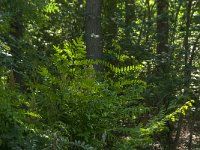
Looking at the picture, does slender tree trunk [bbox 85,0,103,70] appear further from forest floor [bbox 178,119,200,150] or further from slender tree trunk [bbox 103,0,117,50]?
forest floor [bbox 178,119,200,150]

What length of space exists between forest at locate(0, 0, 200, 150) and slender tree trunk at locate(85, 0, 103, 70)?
0.07ft

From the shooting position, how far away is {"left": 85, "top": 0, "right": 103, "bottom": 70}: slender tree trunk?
8.70m

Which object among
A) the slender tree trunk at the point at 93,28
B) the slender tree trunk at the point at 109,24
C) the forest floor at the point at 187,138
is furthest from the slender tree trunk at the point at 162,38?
the forest floor at the point at 187,138

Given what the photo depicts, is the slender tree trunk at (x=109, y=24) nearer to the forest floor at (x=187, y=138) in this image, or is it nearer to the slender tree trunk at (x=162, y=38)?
the slender tree trunk at (x=162, y=38)

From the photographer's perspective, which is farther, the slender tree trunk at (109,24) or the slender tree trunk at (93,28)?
the slender tree trunk at (109,24)

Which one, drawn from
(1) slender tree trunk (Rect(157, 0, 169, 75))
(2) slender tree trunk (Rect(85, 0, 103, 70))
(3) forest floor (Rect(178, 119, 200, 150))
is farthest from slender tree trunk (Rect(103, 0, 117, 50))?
(3) forest floor (Rect(178, 119, 200, 150))

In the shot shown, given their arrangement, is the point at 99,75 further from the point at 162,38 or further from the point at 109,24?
the point at 109,24

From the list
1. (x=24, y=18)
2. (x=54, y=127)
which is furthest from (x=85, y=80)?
(x=24, y=18)

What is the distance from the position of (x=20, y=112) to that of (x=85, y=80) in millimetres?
549

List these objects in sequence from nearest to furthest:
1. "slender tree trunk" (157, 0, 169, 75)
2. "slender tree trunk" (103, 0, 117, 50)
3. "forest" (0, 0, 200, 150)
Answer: "forest" (0, 0, 200, 150), "slender tree trunk" (157, 0, 169, 75), "slender tree trunk" (103, 0, 117, 50)

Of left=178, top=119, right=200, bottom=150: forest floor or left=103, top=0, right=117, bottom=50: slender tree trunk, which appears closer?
left=178, top=119, right=200, bottom=150: forest floor

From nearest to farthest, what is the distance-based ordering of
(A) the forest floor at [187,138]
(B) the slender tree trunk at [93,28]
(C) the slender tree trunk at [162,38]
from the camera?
1. (C) the slender tree trunk at [162,38]
2. (B) the slender tree trunk at [93,28]
3. (A) the forest floor at [187,138]

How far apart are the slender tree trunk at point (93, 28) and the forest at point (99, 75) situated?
0.02 m

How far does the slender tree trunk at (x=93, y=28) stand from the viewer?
A: 343 inches
